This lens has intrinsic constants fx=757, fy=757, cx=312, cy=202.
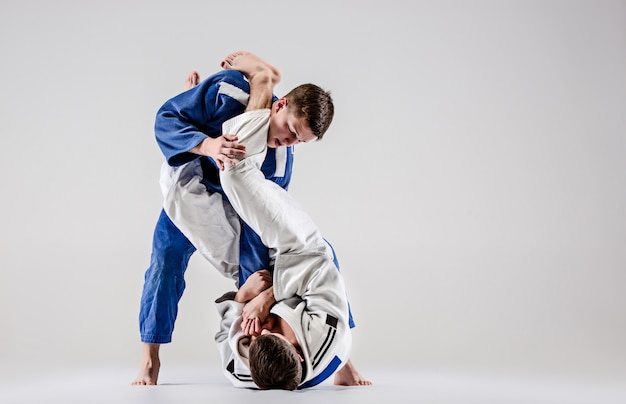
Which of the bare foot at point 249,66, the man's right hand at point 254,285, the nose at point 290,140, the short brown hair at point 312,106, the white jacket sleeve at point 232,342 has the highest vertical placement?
the bare foot at point 249,66

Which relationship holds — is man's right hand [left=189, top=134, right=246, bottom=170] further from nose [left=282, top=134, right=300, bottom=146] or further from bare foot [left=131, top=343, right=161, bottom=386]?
bare foot [left=131, top=343, right=161, bottom=386]

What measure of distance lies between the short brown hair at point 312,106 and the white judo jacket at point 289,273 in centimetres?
10

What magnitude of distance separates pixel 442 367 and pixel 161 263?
1.18 metres

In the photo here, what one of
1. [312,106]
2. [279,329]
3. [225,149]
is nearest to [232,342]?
[279,329]

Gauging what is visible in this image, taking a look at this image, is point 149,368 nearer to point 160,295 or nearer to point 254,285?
point 160,295

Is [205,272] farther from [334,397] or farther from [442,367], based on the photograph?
[334,397]

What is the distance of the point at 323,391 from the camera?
2.26m

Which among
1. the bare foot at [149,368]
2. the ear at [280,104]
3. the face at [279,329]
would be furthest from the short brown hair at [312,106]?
Answer: the bare foot at [149,368]

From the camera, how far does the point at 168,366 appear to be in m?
3.13

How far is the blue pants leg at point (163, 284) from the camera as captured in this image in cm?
247

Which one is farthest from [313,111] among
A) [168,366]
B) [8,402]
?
[168,366]

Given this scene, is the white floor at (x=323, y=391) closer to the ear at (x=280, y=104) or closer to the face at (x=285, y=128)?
the face at (x=285, y=128)

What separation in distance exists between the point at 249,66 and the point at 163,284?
0.79 metres

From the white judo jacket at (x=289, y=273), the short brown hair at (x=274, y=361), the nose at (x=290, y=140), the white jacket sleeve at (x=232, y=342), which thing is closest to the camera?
the short brown hair at (x=274, y=361)
